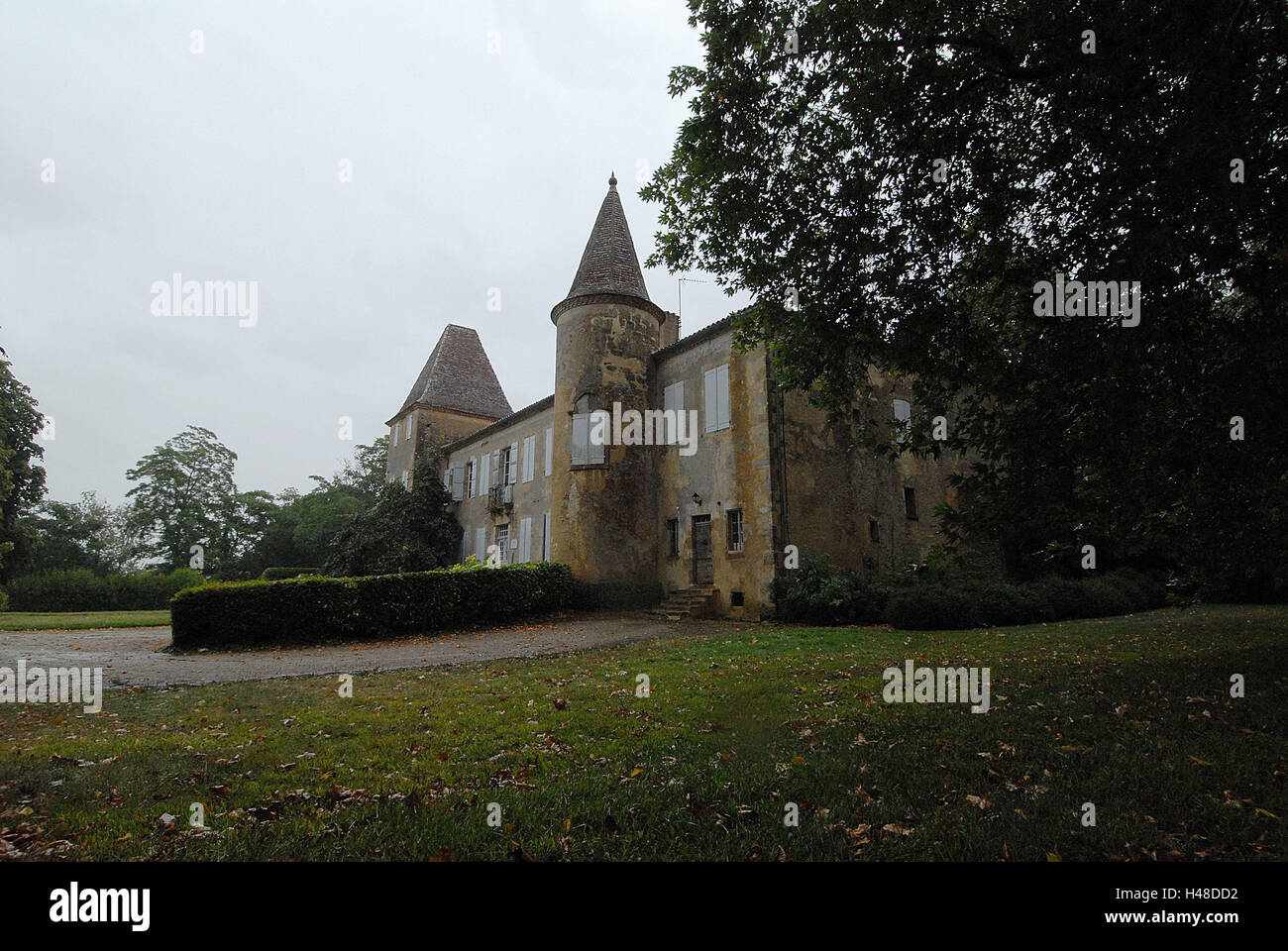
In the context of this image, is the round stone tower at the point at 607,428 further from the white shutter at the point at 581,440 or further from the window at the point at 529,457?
the window at the point at 529,457

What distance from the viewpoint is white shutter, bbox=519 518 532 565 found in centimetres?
2348

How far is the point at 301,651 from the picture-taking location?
41.1 feet

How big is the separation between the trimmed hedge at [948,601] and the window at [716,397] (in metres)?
4.77

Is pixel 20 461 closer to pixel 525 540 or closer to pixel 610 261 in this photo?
pixel 525 540

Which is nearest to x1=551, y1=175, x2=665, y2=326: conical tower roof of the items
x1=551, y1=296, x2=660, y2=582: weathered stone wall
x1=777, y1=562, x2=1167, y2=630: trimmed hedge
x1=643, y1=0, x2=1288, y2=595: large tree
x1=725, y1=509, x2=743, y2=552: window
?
x1=551, y1=296, x2=660, y2=582: weathered stone wall

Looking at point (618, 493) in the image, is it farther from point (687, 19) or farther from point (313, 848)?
point (313, 848)

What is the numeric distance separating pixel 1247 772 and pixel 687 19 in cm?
776

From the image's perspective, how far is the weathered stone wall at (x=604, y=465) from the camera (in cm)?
1919

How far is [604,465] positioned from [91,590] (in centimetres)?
2752

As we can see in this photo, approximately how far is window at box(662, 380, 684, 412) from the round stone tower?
25.4 inches

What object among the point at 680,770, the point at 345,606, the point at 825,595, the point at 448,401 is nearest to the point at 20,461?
the point at 448,401

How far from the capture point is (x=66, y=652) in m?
11.9

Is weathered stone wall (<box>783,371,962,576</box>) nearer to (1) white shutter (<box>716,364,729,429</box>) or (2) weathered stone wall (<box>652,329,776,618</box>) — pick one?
(2) weathered stone wall (<box>652,329,776,618</box>)
